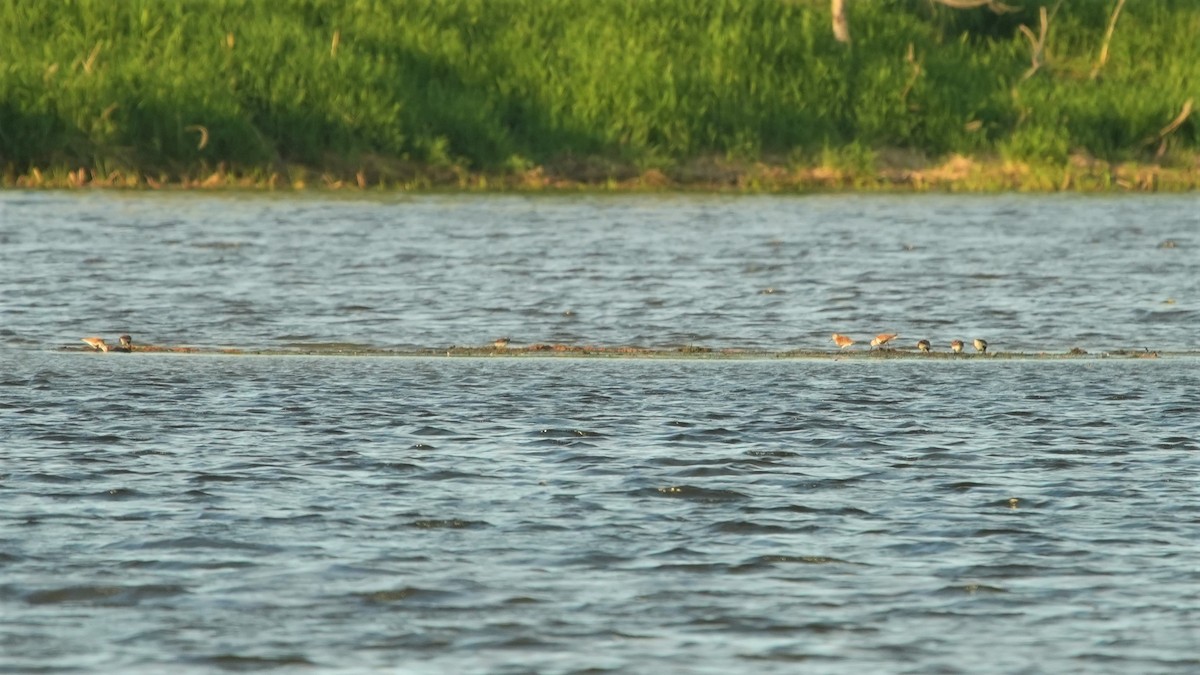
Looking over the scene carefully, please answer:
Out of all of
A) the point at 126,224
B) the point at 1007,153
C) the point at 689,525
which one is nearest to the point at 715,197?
the point at 1007,153

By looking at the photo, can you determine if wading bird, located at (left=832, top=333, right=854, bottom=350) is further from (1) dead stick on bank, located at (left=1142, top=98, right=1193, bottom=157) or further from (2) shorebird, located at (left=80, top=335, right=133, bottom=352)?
(1) dead stick on bank, located at (left=1142, top=98, right=1193, bottom=157)

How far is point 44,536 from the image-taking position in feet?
24.3

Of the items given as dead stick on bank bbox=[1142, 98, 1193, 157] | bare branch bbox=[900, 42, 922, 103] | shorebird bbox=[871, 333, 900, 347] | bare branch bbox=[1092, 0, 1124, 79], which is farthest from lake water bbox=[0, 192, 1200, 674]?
bare branch bbox=[1092, 0, 1124, 79]

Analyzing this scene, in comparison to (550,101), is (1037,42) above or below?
above

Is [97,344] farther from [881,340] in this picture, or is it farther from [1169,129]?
[1169,129]

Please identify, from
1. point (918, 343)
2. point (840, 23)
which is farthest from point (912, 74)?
point (918, 343)

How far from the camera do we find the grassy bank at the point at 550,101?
1240 inches

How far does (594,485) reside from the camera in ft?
27.9

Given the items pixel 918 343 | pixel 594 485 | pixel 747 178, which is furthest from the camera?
pixel 747 178

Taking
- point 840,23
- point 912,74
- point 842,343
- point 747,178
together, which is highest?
point 840,23

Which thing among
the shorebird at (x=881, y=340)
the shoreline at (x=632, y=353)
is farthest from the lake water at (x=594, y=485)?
the shorebird at (x=881, y=340)

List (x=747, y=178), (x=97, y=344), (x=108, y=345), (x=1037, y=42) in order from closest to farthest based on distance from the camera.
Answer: (x=97, y=344) → (x=108, y=345) → (x=747, y=178) → (x=1037, y=42)

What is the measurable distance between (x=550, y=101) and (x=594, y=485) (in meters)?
26.2

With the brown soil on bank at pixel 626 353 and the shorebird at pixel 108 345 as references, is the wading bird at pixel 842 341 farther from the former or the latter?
the shorebird at pixel 108 345
